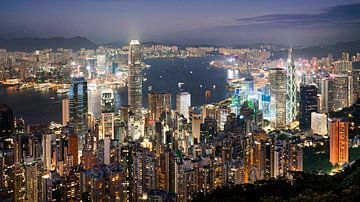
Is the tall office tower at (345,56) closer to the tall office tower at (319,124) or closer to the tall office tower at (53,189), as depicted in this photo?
the tall office tower at (319,124)

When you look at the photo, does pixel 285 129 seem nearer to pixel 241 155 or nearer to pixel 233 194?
pixel 241 155

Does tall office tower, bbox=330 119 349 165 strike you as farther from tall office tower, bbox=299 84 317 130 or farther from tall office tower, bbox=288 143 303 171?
tall office tower, bbox=299 84 317 130

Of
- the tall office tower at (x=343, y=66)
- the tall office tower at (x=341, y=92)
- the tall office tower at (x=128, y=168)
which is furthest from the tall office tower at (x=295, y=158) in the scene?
the tall office tower at (x=343, y=66)

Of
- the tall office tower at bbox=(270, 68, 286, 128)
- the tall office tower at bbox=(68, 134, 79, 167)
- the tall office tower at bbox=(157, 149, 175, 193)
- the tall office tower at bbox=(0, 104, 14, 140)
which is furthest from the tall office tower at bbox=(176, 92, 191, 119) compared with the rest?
the tall office tower at bbox=(157, 149, 175, 193)

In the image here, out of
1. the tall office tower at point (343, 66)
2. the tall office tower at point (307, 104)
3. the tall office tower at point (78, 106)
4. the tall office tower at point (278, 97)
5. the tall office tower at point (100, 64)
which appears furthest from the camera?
the tall office tower at point (100, 64)

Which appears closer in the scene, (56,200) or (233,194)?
(233,194)

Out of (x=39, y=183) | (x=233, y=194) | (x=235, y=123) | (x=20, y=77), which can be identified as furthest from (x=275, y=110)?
(x=233, y=194)
